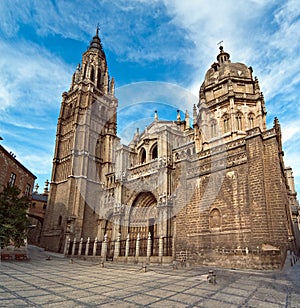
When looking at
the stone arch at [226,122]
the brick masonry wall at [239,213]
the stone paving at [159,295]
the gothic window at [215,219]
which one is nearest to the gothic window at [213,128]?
the stone arch at [226,122]

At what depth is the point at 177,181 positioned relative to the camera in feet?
48.9

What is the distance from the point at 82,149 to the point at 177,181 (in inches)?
703

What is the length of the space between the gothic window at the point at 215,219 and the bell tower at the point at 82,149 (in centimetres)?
1733

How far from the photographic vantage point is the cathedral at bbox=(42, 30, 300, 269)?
37.4ft

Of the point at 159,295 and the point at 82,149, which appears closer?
the point at 159,295

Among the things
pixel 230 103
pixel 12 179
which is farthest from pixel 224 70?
pixel 12 179

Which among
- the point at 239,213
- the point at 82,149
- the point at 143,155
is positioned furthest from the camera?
the point at 82,149

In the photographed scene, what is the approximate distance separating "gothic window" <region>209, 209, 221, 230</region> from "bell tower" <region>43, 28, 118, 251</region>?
56.9 feet

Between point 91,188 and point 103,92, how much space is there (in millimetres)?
15638

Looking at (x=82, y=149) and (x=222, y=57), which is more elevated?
(x=222, y=57)

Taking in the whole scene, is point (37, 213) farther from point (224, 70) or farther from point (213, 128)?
point (224, 70)

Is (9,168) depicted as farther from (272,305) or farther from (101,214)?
(272,305)

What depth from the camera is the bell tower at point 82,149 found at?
2665 cm

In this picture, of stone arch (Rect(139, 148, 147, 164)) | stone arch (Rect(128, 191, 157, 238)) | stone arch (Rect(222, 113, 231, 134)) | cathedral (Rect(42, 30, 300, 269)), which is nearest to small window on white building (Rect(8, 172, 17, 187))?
cathedral (Rect(42, 30, 300, 269))
